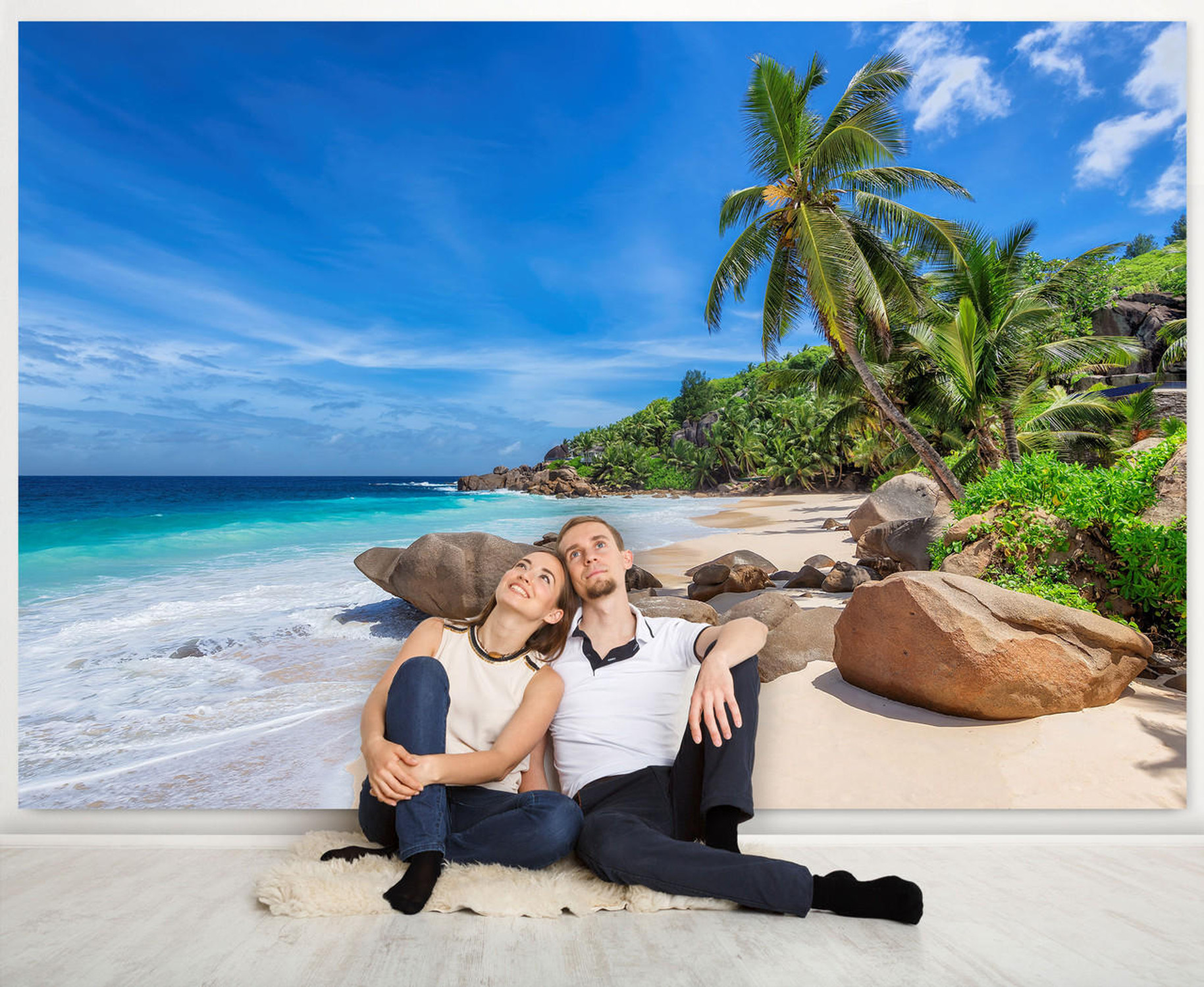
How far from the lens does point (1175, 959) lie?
5.28 feet

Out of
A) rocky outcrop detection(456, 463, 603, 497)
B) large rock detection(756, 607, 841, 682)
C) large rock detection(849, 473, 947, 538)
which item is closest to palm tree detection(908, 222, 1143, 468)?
large rock detection(849, 473, 947, 538)

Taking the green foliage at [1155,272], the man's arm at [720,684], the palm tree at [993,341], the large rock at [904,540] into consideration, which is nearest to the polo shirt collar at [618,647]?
the man's arm at [720,684]

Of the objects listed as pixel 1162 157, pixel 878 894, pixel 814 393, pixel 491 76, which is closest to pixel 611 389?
pixel 491 76

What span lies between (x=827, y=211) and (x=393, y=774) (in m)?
4.34

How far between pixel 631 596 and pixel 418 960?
2.06 m

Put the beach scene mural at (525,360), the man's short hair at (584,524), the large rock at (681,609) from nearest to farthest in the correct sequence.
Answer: the man's short hair at (584,524) < the beach scene mural at (525,360) < the large rock at (681,609)

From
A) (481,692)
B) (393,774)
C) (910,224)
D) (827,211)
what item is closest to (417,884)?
(393,774)

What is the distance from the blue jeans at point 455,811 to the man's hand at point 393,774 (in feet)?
0.12

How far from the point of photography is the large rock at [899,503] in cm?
507

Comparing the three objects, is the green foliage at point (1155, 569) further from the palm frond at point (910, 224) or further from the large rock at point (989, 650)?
the palm frond at point (910, 224)

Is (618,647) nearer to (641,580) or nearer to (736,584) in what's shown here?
(641,580)

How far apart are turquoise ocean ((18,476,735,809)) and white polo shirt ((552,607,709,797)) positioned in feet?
3.24

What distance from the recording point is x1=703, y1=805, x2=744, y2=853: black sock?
189cm

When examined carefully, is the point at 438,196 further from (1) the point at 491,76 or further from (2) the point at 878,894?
(2) the point at 878,894
